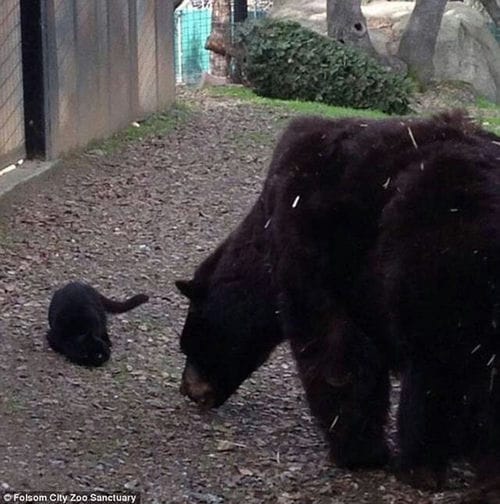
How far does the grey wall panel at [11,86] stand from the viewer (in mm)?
10203

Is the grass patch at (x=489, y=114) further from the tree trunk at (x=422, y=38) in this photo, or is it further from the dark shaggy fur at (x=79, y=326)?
the dark shaggy fur at (x=79, y=326)

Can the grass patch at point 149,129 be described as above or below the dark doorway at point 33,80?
below

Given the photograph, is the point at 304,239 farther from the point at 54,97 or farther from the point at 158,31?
the point at 158,31

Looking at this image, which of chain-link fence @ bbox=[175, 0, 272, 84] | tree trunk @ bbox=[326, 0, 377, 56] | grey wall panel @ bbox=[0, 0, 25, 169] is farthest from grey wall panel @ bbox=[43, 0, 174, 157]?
chain-link fence @ bbox=[175, 0, 272, 84]

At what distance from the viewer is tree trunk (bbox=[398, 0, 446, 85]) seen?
66.9 ft

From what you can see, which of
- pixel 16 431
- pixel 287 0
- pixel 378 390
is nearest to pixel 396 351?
pixel 378 390

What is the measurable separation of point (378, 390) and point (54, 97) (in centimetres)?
659

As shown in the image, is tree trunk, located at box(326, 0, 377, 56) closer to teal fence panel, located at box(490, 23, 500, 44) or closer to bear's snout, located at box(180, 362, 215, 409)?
teal fence panel, located at box(490, 23, 500, 44)

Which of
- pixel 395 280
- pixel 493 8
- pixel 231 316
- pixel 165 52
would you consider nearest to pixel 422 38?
pixel 493 8

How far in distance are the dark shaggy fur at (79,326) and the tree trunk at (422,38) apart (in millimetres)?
14282

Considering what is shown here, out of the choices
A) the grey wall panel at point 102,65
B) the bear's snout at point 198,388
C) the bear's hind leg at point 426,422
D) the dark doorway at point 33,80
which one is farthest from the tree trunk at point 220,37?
the bear's hind leg at point 426,422

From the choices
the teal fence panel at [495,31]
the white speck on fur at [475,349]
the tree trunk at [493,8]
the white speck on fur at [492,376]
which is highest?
the white speck on fur at [475,349]

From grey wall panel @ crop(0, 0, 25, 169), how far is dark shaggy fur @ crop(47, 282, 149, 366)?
336 cm

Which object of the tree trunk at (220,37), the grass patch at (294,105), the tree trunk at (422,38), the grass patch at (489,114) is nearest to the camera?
the grass patch at (294,105)
